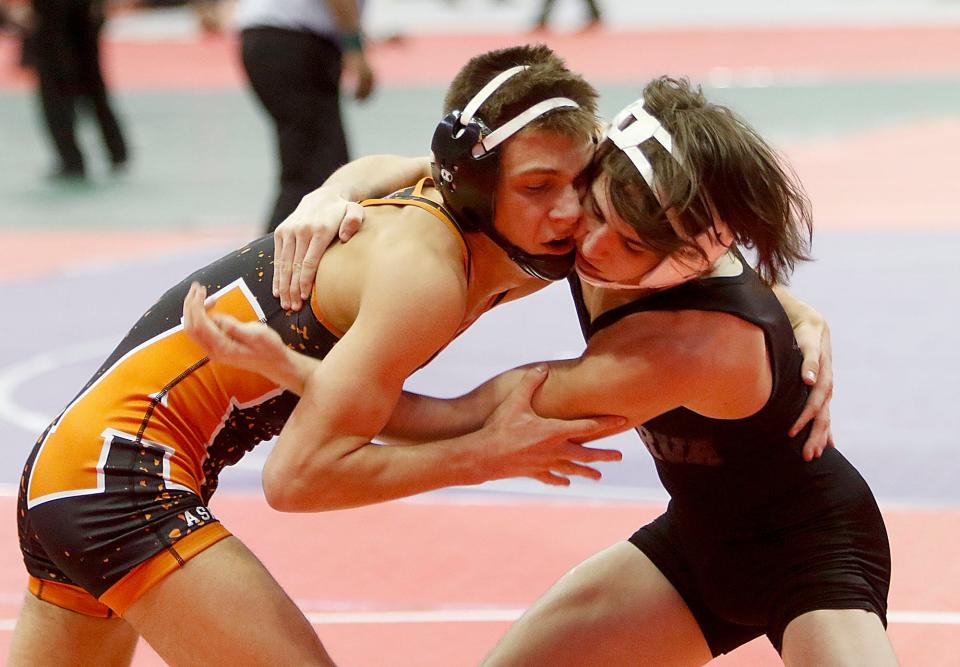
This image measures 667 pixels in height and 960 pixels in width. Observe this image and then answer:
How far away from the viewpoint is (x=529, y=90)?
8.75 ft

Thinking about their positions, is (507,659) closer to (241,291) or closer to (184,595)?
(184,595)

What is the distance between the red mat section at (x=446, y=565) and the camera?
147 inches

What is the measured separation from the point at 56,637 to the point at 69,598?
77 millimetres

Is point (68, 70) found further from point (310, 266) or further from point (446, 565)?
point (310, 266)

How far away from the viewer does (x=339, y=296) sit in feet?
8.96

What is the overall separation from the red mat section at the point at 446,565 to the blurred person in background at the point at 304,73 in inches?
65.1

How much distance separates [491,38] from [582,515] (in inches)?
625

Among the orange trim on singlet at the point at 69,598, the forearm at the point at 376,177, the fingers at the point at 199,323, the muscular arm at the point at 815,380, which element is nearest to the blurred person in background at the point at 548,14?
the forearm at the point at 376,177

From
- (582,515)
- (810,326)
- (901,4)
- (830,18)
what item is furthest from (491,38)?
(810,326)

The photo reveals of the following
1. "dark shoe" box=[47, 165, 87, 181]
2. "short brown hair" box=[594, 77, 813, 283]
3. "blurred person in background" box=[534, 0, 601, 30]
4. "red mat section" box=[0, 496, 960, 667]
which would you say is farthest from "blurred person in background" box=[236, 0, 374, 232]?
"blurred person in background" box=[534, 0, 601, 30]

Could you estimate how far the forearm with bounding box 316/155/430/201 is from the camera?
310 centimetres

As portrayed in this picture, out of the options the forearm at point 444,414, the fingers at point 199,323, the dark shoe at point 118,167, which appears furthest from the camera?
the dark shoe at point 118,167

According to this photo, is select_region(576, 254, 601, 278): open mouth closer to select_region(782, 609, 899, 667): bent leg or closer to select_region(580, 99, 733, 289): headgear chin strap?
select_region(580, 99, 733, 289): headgear chin strap

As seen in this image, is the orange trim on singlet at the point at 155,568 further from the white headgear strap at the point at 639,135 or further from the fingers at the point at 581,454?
the white headgear strap at the point at 639,135
